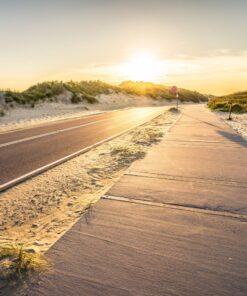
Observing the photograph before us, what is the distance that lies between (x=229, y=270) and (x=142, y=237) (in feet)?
3.28

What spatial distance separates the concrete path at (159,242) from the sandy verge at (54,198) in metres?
0.30

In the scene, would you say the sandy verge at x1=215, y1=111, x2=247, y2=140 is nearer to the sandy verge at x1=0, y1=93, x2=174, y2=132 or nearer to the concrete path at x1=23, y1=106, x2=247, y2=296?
the concrete path at x1=23, y1=106, x2=247, y2=296

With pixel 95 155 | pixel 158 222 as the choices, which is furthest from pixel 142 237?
pixel 95 155

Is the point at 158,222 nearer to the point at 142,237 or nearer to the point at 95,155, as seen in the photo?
the point at 142,237

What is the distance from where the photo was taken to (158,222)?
3506 millimetres

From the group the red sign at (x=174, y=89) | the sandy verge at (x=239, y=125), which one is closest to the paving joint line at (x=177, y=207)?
the sandy verge at (x=239, y=125)

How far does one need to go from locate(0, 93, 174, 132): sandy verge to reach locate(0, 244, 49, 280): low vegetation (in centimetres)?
1228

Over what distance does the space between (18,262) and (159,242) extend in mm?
1522

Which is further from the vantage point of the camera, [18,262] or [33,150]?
[33,150]

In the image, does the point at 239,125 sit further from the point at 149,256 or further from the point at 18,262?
the point at 18,262

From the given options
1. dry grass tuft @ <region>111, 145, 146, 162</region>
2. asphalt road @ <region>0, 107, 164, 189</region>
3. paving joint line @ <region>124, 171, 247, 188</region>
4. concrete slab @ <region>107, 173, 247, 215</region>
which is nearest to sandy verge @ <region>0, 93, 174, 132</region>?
asphalt road @ <region>0, 107, 164, 189</region>

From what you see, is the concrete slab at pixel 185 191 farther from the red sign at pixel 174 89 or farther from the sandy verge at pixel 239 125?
the red sign at pixel 174 89

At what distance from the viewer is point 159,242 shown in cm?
304

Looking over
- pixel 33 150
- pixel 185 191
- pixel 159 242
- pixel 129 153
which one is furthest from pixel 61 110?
pixel 159 242
